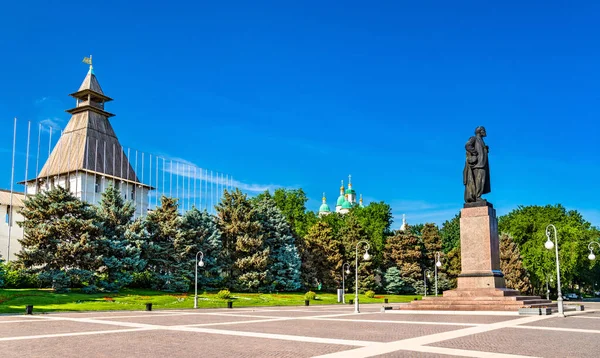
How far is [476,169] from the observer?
27.4m

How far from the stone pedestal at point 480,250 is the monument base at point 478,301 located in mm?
462

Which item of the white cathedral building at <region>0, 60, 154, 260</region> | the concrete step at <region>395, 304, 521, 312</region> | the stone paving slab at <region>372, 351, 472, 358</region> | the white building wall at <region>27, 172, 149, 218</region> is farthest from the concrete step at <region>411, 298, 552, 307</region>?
the white cathedral building at <region>0, 60, 154, 260</region>

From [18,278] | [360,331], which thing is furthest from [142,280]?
[360,331]

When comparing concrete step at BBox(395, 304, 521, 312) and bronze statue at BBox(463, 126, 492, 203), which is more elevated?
bronze statue at BBox(463, 126, 492, 203)

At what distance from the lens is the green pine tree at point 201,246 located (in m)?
44.5

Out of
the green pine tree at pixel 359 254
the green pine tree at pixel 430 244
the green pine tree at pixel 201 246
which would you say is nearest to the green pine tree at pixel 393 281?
the green pine tree at pixel 359 254

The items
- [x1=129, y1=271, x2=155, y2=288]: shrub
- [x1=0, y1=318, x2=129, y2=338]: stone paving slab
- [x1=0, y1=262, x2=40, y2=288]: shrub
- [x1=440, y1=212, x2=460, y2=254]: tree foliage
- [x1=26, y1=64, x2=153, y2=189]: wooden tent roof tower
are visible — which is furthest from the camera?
[x1=440, y1=212, x2=460, y2=254]: tree foliage

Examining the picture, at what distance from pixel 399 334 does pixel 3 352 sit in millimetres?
9199

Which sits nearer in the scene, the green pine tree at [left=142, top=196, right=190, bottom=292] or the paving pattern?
the paving pattern

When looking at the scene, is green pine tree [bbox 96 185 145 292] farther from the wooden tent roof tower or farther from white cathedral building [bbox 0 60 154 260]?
the wooden tent roof tower

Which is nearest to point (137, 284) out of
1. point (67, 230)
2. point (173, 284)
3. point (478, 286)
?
point (173, 284)

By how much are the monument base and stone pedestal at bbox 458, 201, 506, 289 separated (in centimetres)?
46

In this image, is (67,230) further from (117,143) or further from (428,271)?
(428,271)

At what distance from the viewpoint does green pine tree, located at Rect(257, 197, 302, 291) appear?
5056 centimetres
